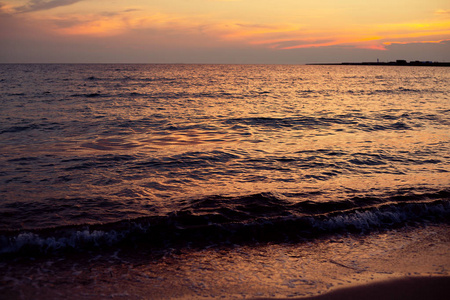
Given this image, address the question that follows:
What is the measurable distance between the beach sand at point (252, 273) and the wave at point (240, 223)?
0.39 meters

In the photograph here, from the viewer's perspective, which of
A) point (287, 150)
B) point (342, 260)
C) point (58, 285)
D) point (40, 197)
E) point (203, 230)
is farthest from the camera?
point (287, 150)

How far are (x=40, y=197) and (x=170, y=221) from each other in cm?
370

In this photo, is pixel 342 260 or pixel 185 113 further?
pixel 185 113

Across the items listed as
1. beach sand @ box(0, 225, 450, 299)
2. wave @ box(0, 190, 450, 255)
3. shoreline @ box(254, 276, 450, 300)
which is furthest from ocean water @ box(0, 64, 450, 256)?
shoreline @ box(254, 276, 450, 300)

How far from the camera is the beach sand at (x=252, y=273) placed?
4.51 metres

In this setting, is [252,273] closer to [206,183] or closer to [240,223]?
[240,223]

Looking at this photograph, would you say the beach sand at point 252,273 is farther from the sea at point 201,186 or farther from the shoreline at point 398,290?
the sea at point 201,186

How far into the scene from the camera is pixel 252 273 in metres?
5.05

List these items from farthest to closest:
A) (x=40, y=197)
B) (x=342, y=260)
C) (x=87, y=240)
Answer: (x=40, y=197), (x=87, y=240), (x=342, y=260)

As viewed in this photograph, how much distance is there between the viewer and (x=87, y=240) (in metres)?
6.14

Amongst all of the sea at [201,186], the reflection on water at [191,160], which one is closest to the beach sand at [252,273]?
the sea at [201,186]

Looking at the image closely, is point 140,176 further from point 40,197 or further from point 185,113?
point 185,113

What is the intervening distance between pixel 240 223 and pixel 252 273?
1.87m

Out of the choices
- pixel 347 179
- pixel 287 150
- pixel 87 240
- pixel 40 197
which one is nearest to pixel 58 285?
pixel 87 240
